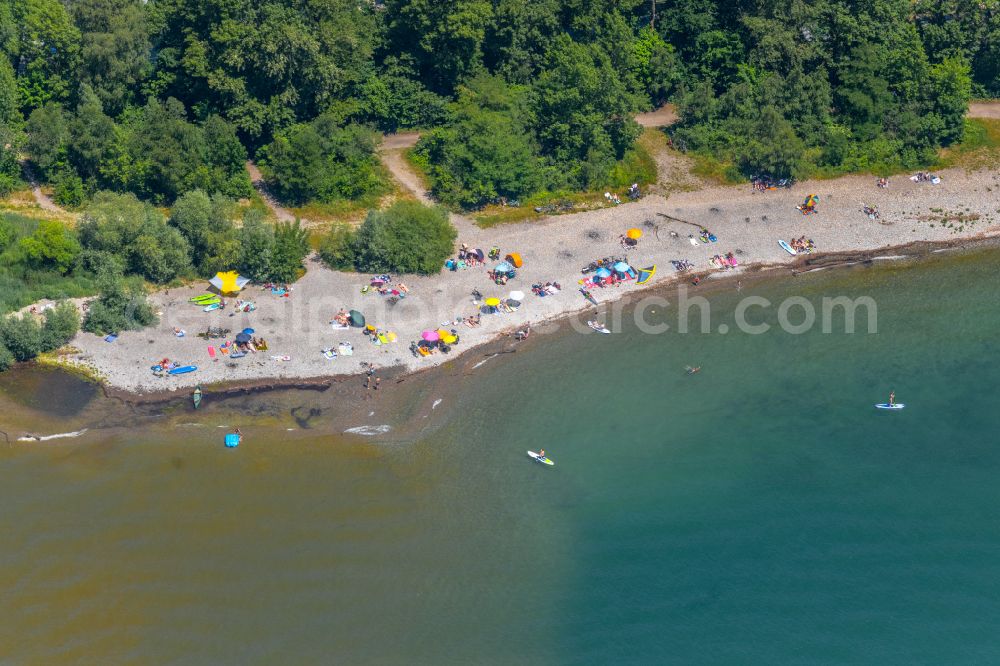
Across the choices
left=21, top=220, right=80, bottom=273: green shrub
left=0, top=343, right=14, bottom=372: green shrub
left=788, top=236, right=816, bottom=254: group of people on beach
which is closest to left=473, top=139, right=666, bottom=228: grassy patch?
left=788, top=236, right=816, bottom=254: group of people on beach

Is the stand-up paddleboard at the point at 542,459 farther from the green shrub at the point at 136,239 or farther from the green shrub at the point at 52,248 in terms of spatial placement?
the green shrub at the point at 52,248

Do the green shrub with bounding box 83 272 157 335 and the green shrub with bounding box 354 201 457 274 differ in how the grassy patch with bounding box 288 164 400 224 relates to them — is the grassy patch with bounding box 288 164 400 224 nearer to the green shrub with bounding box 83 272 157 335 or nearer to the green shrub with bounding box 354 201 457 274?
the green shrub with bounding box 354 201 457 274

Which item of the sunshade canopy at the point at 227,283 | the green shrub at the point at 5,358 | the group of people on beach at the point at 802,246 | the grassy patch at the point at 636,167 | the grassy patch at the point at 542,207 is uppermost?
the grassy patch at the point at 636,167

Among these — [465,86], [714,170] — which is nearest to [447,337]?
[465,86]

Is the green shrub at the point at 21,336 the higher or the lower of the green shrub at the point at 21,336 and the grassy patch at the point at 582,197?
the lower

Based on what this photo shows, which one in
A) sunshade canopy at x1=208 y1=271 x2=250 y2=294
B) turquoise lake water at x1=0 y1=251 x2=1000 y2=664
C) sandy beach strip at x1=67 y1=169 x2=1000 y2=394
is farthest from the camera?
sunshade canopy at x1=208 y1=271 x2=250 y2=294

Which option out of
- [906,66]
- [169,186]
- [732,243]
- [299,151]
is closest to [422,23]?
[299,151]

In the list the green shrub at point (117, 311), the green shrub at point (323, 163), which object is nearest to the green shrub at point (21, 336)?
the green shrub at point (117, 311)
